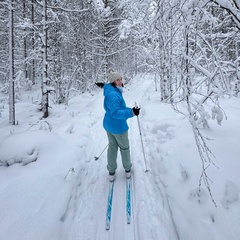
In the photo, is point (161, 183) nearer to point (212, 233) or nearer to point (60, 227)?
point (212, 233)

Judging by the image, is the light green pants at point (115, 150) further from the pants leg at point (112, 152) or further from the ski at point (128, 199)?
the ski at point (128, 199)

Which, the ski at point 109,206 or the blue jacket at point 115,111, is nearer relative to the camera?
the ski at point 109,206

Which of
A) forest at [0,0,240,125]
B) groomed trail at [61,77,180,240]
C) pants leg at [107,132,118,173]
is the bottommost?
groomed trail at [61,77,180,240]

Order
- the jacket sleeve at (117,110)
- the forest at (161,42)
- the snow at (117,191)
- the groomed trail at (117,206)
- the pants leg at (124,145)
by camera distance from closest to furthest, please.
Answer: the forest at (161,42) → the snow at (117,191) → the groomed trail at (117,206) → the jacket sleeve at (117,110) → the pants leg at (124,145)

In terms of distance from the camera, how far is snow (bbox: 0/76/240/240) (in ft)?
9.00

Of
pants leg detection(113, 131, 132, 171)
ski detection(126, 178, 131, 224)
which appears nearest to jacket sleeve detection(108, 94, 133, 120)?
pants leg detection(113, 131, 132, 171)

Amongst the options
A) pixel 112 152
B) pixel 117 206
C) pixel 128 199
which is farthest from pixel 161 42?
pixel 117 206

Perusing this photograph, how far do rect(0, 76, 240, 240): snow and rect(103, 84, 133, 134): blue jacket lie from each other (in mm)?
1280

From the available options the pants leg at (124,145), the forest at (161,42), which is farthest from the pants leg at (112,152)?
the forest at (161,42)

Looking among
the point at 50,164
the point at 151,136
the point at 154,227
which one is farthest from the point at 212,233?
the point at 151,136

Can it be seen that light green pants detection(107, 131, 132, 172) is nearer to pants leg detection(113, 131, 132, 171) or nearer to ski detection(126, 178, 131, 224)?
pants leg detection(113, 131, 132, 171)

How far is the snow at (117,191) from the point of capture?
2744 mm

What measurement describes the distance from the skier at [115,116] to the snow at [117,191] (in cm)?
54

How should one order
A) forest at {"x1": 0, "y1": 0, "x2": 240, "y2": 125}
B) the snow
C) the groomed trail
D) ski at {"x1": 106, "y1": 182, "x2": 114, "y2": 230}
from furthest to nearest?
ski at {"x1": 106, "y1": 182, "x2": 114, "y2": 230}
the groomed trail
the snow
forest at {"x1": 0, "y1": 0, "x2": 240, "y2": 125}
